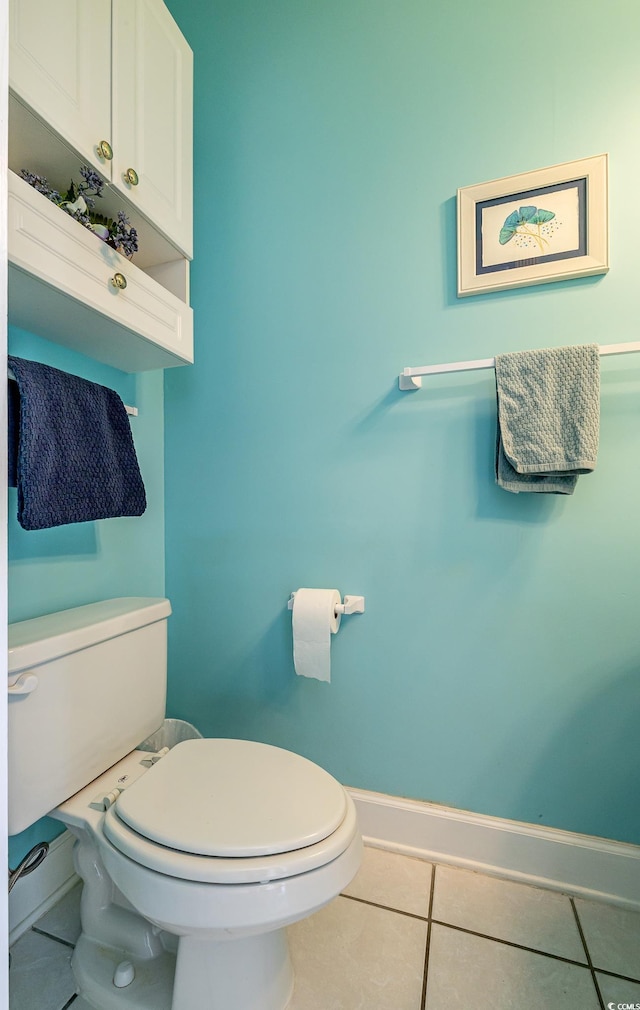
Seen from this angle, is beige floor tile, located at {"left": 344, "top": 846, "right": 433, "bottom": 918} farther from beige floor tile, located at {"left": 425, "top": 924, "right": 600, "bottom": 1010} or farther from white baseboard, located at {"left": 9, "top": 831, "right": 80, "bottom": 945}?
white baseboard, located at {"left": 9, "top": 831, "right": 80, "bottom": 945}

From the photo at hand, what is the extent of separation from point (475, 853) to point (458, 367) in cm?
130

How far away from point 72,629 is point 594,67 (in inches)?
70.8

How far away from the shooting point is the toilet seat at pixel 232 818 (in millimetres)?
717

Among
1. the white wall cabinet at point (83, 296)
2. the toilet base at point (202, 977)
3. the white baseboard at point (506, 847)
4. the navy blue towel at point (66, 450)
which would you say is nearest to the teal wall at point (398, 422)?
the white baseboard at point (506, 847)

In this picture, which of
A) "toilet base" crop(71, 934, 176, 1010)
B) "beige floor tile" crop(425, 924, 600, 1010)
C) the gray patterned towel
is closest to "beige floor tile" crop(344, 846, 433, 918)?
"beige floor tile" crop(425, 924, 600, 1010)

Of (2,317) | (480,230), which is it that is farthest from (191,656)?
(480,230)

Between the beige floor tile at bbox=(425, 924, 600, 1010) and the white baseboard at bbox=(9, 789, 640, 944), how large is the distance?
0.65 feet

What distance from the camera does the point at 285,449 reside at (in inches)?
54.0

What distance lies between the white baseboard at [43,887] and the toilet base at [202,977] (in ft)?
0.66

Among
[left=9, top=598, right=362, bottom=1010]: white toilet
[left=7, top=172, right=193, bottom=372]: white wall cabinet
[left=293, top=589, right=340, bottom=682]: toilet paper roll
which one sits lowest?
[left=9, top=598, right=362, bottom=1010]: white toilet

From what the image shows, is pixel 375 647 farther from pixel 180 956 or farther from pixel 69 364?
pixel 69 364

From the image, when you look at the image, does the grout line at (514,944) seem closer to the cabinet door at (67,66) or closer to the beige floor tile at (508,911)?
the beige floor tile at (508,911)

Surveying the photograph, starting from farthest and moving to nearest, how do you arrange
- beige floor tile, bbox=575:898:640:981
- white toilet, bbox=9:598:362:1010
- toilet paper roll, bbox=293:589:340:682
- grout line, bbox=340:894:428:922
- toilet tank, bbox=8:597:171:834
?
toilet paper roll, bbox=293:589:340:682, grout line, bbox=340:894:428:922, beige floor tile, bbox=575:898:640:981, toilet tank, bbox=8:597:171:834, white toilet, bbox=9:598:362:1010

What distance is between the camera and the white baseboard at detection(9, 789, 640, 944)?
1.07m
